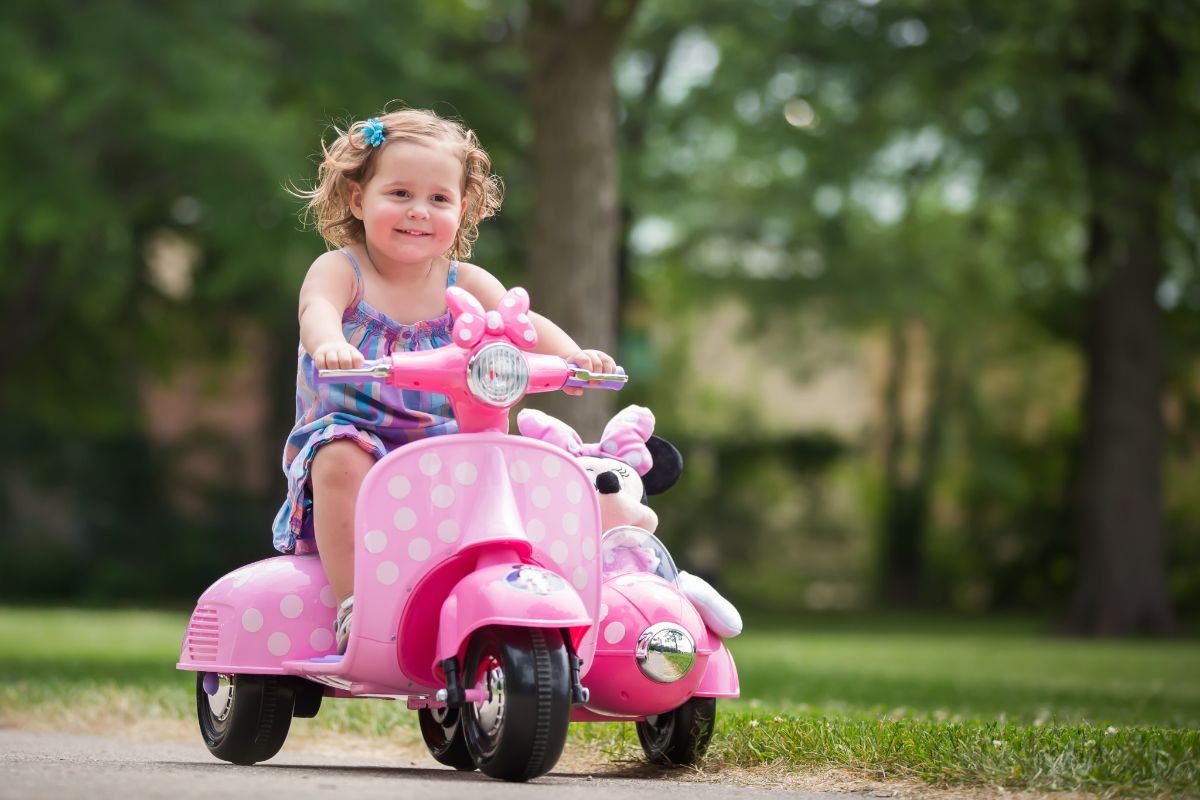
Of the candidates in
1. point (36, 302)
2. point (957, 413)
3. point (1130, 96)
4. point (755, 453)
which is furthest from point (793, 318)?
point (36, 302)

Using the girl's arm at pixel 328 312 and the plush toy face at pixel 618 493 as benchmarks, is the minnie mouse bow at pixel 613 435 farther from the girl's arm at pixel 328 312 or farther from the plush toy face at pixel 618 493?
the girl's arm at pixel 328 312

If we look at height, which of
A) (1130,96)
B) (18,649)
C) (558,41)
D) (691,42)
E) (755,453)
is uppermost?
(691,42)

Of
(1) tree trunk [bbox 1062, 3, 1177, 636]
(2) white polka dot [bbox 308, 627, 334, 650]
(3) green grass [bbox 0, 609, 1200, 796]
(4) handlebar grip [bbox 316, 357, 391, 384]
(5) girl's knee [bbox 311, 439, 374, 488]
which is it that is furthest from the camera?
(1) tree trunk [bbox 1062, 3, 1177, 636]

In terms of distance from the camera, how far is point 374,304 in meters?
4.29

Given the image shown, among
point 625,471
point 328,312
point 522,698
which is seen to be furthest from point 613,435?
point 522,698

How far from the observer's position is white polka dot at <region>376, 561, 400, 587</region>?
150 inches

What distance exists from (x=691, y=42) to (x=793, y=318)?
13.4 feet

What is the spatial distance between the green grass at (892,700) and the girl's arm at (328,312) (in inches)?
64.5

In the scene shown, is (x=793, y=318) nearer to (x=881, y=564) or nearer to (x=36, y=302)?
(x=881, y=564)

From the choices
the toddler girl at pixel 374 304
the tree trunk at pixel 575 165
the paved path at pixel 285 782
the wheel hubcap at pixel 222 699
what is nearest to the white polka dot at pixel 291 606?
the toddler girl at pixel 374 304

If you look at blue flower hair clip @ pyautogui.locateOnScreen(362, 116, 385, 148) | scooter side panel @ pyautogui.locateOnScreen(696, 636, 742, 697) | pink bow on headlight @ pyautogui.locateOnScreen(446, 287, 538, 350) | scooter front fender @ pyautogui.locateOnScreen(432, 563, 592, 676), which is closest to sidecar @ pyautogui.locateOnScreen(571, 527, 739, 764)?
scooter side panel @ pyautogui.locateOnScreen(696, 636, 742, 697)

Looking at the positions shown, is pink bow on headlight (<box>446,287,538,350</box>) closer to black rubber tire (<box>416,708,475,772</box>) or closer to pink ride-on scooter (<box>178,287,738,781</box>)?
pink ride-on scooter (<box>178,287,738,781</box>)

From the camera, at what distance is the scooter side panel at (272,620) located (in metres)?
4.25

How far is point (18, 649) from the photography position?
1077cm
